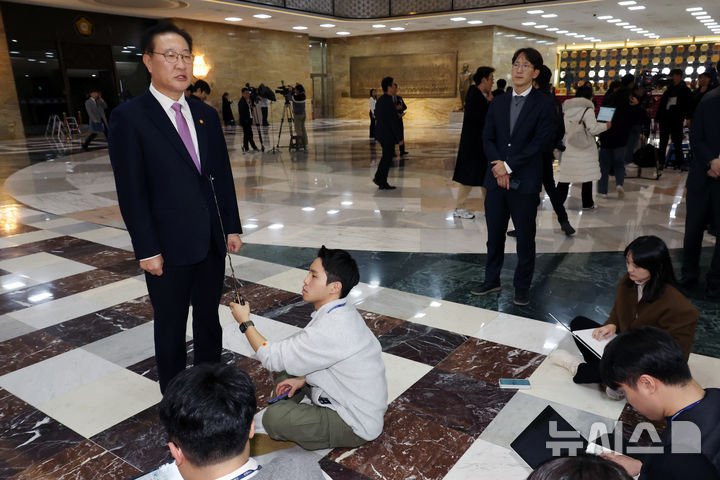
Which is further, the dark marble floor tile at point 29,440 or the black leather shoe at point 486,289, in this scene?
the black leather shoe at point 486,289

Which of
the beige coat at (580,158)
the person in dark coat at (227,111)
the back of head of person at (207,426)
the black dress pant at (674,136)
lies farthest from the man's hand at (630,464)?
the person in dark coat at (227,111)

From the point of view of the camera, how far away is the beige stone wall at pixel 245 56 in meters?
18.9

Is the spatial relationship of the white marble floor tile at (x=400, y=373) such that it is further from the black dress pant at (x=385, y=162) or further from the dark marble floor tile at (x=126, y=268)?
the black dress pant at (x=385, y=162)

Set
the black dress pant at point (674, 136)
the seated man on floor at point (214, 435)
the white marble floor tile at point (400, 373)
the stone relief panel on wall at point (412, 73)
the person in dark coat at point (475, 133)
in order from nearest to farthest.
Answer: the seated man on floor at point (214, 435), the white marble floor tile at point (400, 373), the person in dark coat at point (475, 133), the black dress pant at point (674, 136), the stone relief panel on wall at point (412, 73)

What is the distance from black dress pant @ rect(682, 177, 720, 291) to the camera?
3.55m

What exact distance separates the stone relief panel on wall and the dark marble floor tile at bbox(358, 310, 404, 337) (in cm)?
2037

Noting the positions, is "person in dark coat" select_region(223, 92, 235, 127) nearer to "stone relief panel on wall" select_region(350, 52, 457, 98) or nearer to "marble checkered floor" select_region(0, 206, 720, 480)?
"stone relief panel on wall" select_region(350, 52, 457, 98)

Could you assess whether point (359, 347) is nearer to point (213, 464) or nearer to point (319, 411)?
point (319, 411)

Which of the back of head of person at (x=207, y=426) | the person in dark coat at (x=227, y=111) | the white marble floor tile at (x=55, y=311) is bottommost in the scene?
the white marble floor tile at (x=55, y=311)

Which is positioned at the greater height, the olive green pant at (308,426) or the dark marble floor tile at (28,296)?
the olive green pant at (308,426)

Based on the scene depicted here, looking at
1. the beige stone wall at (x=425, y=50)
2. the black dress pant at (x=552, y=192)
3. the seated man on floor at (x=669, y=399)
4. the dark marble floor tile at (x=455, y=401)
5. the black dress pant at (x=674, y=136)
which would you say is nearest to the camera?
the seated man on floor at (x=669, y=399)

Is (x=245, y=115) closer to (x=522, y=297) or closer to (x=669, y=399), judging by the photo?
(x=522, y=297)

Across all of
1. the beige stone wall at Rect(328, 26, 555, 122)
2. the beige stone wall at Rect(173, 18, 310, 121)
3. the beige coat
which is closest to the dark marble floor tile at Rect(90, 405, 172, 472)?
the beige coat

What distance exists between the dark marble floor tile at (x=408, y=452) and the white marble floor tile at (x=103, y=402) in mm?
1016
